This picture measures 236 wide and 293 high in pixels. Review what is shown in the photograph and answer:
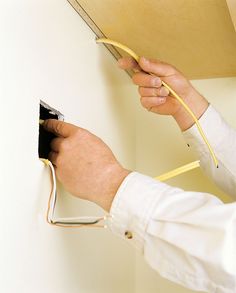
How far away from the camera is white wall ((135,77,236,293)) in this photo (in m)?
1.12

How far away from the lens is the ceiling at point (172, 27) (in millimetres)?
761

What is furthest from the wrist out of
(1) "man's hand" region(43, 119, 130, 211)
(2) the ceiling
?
(1) "man's hand" region(43, 119, 130, 211)

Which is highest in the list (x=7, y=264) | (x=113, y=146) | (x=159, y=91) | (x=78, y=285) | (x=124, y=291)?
(x=159, y=91)

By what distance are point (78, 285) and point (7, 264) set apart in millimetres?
248

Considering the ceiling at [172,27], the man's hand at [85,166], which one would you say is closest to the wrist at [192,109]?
the ceiling at [172,27]

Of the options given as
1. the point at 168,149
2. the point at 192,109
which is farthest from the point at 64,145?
the point at 168,149

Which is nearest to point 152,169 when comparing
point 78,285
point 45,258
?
point 78,285

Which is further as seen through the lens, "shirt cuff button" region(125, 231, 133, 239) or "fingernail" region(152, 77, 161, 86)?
"fingernail" region(152, 77, 161, 86)

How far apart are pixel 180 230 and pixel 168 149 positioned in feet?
1.86

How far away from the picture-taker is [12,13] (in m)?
0.54

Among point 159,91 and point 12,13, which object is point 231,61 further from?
point 12,13

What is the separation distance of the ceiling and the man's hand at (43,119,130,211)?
0.25 meters

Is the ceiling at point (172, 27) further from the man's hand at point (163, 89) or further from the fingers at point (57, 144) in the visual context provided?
the fingers at point (57, 144)

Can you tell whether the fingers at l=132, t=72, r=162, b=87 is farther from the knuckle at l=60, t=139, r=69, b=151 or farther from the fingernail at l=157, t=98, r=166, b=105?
the knuckle at l=60, t=139, r=69, b=151
